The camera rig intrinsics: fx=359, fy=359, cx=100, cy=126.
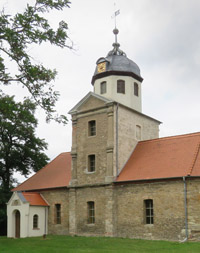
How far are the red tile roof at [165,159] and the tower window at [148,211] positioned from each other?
1612 mm

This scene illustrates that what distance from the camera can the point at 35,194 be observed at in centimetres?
2962

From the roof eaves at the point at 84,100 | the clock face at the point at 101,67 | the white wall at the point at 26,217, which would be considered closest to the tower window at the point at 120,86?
the clock face at the point at 101,67

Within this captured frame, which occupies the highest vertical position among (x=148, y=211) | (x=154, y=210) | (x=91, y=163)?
(x=91, y=163)

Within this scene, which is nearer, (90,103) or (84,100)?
(90,103)

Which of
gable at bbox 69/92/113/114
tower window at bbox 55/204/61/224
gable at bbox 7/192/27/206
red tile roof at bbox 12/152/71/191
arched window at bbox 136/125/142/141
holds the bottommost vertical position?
tower window at bbox 55/204/61/224

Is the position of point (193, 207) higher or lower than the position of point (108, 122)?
lower

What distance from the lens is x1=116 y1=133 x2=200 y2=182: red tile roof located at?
74.8 ft

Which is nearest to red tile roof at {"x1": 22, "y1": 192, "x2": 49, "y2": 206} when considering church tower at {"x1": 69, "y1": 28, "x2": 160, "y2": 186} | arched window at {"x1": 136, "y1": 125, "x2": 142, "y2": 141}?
church tower at {"x1": 69, "y1": 28, "x2": 160, "y2": 186}

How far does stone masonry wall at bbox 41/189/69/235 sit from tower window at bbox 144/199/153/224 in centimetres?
704

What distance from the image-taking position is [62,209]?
92.9ft

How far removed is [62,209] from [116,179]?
5850 millimetres

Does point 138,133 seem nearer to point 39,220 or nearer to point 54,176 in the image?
point 54,176

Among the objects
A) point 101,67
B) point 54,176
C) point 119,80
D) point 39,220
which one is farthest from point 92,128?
point 39,220

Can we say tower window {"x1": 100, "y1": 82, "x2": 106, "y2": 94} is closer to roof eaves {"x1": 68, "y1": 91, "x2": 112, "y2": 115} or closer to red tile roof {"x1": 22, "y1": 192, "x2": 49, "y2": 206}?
roof eaves {"x1": 68, "y1": 91, "x2": 112, "y2": 115}
